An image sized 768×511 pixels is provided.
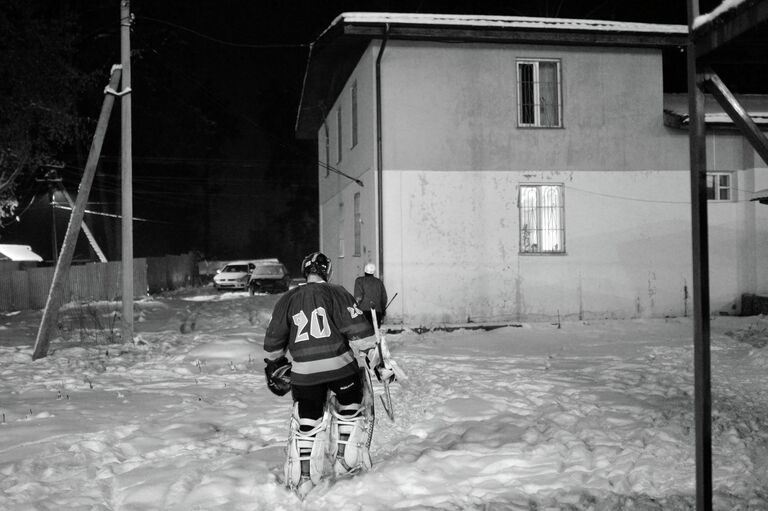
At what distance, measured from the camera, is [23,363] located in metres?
11.5

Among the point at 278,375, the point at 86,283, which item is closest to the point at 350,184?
the point at 278,375

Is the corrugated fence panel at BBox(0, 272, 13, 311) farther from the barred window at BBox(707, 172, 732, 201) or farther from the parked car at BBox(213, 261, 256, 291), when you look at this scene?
the barred window at BBox(707, 172, 732, 201)

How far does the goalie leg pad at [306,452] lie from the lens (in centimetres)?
500

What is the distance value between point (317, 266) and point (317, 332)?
1.80ft

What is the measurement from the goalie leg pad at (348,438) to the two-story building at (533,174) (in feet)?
31.8

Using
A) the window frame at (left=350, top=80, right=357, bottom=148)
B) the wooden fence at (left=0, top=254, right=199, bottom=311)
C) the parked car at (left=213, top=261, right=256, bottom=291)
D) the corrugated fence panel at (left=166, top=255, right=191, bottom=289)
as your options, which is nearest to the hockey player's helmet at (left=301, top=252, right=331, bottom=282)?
the window frame at (left=350, top=80, right=357, bottom=148)

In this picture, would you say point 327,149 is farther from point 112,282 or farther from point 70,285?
point 112,282

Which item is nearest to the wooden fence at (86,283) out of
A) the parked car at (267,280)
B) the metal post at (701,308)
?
the parked car at (267,280)

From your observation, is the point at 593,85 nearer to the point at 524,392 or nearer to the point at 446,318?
the point at 446,318

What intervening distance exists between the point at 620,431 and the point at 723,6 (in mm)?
4262

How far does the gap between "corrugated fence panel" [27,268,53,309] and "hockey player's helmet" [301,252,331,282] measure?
22.1 m

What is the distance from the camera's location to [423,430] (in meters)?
6.82

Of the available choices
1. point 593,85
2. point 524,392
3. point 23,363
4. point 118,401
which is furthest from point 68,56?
point 524,392

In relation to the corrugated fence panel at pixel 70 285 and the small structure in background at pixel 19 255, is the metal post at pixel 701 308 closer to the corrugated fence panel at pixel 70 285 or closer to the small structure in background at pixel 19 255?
the corrugated fence panel at pixel 70 285
